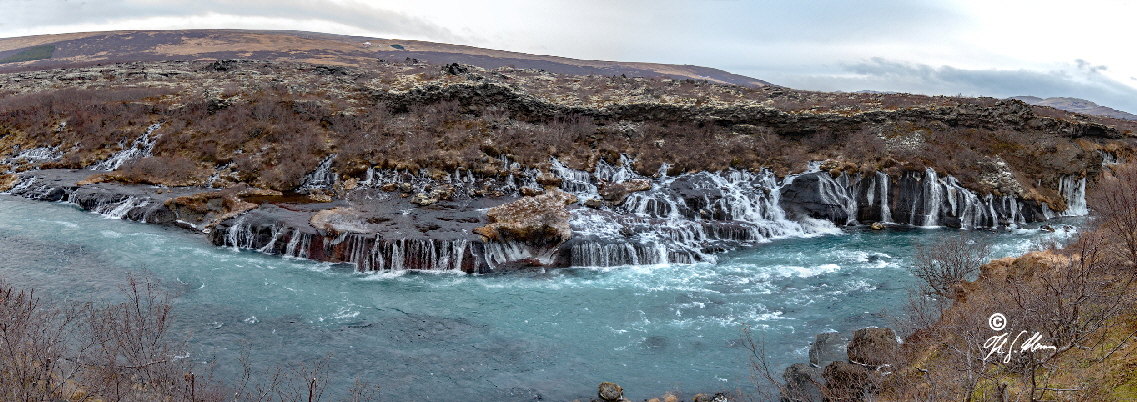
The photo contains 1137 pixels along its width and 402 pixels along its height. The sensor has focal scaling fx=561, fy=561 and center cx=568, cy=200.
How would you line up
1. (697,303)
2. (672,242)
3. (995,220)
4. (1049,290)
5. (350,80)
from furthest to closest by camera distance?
(350,80), (995,220), (672,242), (697,303), (1049,290)

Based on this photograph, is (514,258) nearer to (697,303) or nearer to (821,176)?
(697,303)

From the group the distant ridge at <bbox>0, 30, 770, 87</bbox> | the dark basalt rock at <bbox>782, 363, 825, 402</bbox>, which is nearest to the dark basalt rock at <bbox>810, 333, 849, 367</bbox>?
the dark basalt rock at <bbox>782, 363, 825, 402</bbox>

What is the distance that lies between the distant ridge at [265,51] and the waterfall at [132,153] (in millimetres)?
33695

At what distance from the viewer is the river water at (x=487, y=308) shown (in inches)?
591

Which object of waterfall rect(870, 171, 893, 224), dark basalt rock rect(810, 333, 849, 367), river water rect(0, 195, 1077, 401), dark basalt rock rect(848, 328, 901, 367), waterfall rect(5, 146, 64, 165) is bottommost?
river water rect(0, 195, 1077, 401)

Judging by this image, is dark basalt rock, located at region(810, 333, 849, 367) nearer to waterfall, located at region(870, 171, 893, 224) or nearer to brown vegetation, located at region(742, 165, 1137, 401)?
brown vegetation, located at region(742, 165, 1137, 401)

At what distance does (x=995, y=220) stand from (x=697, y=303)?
70.0 feet

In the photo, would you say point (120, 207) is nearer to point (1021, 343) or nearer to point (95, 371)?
point (95, 371)

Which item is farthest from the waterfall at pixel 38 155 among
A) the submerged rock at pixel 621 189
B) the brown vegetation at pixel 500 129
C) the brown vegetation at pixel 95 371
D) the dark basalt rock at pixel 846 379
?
the dark basalt rock at pixel 846 379

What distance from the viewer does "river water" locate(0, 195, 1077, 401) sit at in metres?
15.0

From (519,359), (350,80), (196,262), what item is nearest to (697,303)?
(519,359)

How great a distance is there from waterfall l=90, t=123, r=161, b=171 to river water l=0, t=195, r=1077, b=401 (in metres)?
8.43

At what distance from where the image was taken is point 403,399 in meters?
13.6

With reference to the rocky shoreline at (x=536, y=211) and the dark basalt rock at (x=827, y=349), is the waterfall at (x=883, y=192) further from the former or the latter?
the dark basalt rock at (x=827, y=349)
